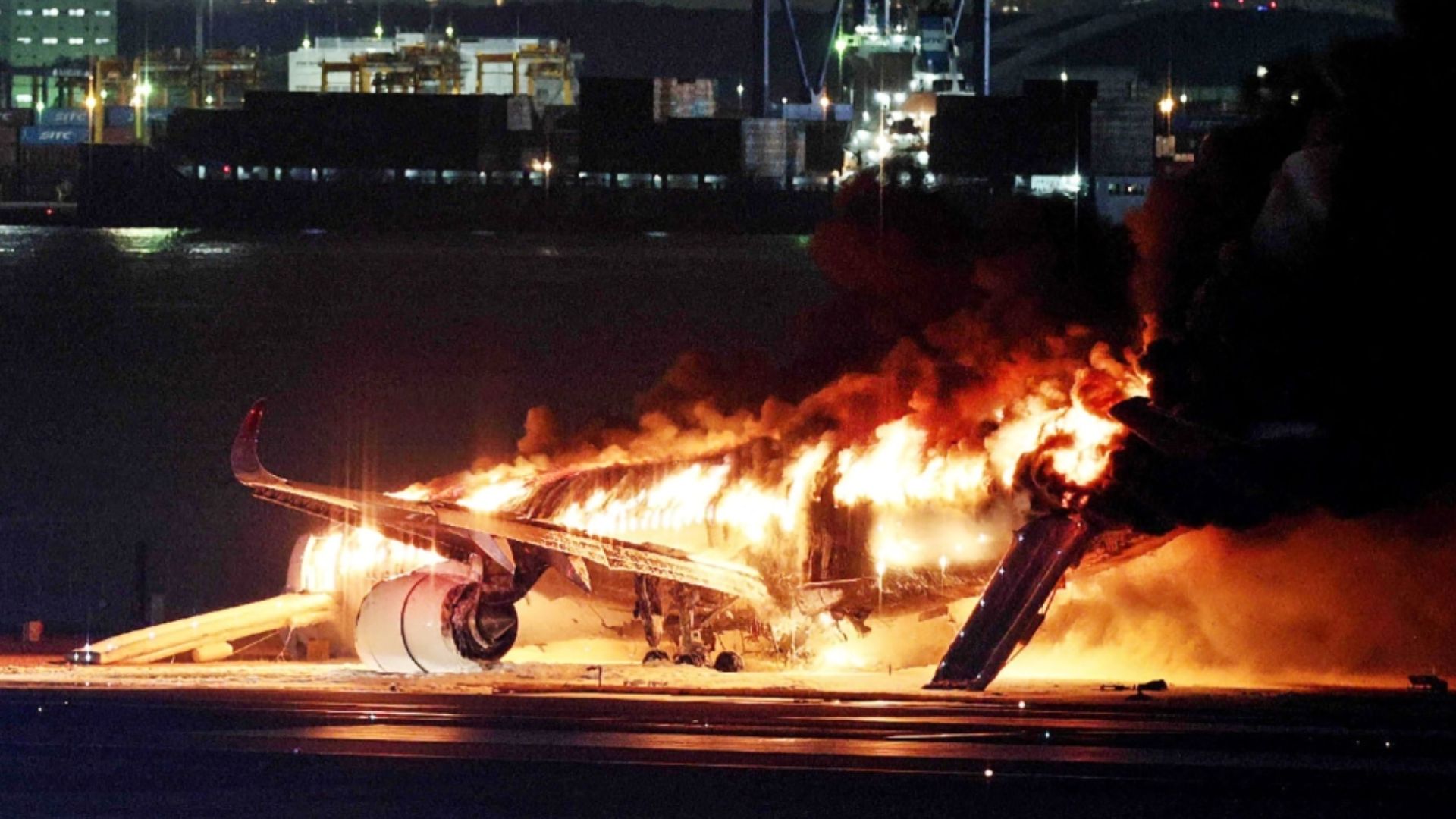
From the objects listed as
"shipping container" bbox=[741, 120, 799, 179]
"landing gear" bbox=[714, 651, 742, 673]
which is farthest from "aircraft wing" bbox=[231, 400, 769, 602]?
"shipping container" bbox=[741, 120, 799, 179]

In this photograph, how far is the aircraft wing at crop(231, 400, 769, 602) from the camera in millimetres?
28125

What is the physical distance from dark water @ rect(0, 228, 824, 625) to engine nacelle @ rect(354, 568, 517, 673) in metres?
14.7

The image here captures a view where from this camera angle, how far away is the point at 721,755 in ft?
64.1

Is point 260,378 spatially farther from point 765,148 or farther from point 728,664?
point 765,148

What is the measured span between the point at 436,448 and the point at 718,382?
3847 centimetres

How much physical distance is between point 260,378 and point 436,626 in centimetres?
8074

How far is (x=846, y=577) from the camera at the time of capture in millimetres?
28016

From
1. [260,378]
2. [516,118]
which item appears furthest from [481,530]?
[516,118]

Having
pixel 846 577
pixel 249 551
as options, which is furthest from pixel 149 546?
pixel 846 577

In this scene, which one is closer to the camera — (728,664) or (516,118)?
(728,664)

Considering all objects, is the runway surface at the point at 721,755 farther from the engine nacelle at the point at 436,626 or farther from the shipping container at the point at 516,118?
the shipping container at the point at 516,118

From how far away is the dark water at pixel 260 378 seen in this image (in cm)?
5484

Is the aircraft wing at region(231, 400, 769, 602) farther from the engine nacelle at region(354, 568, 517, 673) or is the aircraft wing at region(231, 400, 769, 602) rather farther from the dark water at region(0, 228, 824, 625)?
the dark water at region(0, 228, 824, 625)

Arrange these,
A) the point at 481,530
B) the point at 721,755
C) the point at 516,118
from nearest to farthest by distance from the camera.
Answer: the point at 721,755
the point at 481,530
the point at 516,118
